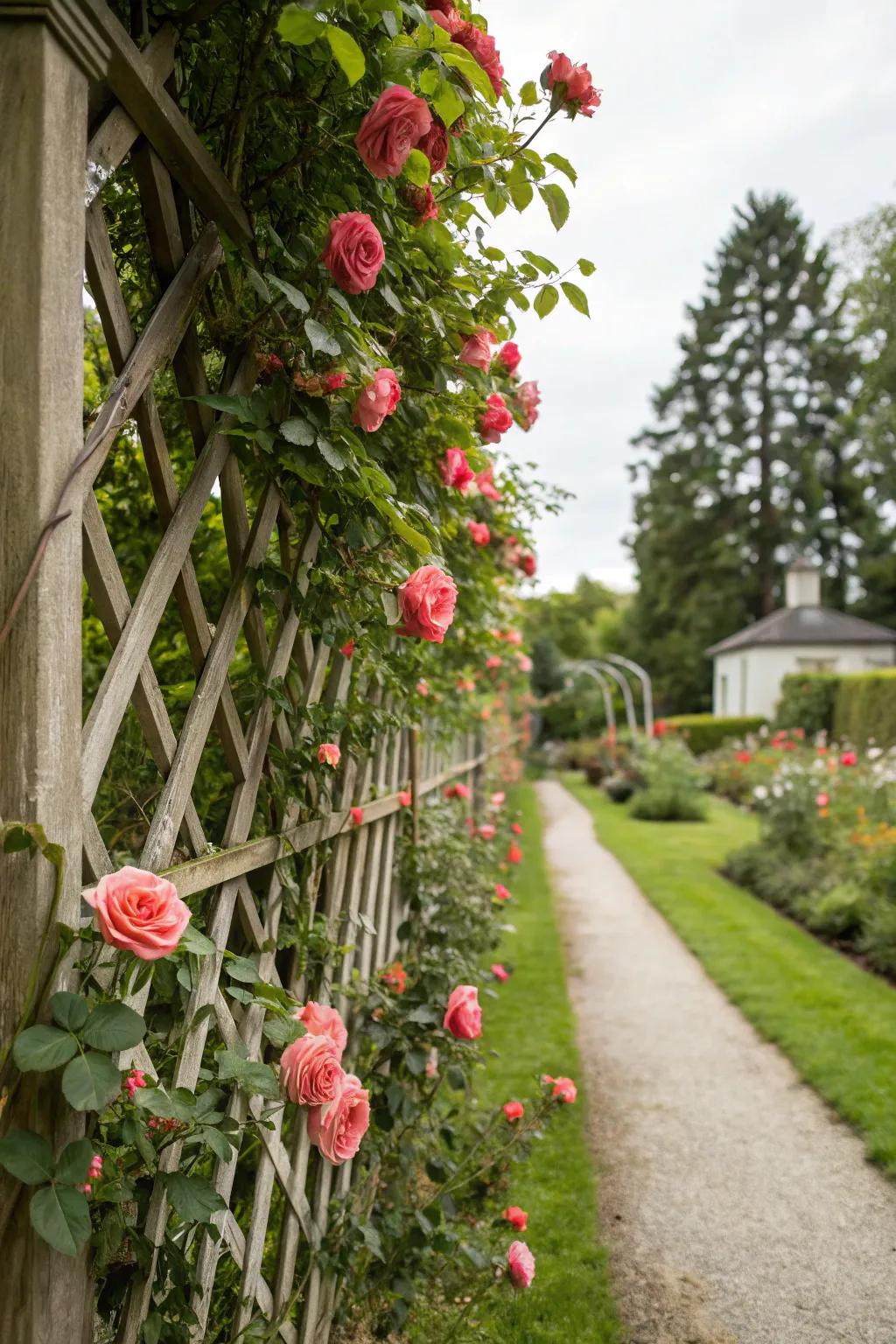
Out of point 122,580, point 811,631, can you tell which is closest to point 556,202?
point 122,580

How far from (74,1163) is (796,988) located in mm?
5404

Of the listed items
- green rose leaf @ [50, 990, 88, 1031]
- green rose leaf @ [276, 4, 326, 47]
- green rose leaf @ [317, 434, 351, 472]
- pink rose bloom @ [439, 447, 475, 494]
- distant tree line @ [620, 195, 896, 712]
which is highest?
distant tree line @ [620, 195, 896, 712]

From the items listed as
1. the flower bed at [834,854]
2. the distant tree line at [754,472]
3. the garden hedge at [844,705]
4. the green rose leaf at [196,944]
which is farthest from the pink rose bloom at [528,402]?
the distant tree line at [754,472]

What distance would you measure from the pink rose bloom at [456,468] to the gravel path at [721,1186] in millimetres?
2425

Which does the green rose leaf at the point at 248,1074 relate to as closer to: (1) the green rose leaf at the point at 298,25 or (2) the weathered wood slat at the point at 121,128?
(2) the weathered wood slat at the point at 121,128

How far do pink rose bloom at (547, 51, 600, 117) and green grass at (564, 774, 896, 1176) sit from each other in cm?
374

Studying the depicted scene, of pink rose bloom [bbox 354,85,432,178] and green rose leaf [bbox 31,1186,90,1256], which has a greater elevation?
pink rose bloom [bbox 354,85,432,178]

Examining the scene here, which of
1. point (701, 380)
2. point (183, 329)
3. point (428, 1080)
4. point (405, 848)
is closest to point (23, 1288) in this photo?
point (183, 329)

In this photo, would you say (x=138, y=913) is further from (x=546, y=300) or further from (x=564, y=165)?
(x=564, y=165)

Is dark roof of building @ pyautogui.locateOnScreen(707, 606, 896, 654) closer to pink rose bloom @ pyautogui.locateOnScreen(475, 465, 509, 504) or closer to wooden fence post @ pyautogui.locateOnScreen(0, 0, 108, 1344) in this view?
pink rose bloom @ pyautogui.locateOnScreen(475, 465, 509, 504)

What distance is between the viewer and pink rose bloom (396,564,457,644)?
1.72 m

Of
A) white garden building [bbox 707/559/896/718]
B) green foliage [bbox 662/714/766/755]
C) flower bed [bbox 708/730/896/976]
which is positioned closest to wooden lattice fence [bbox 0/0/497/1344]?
flower bed [bbox 708/730/896/976]

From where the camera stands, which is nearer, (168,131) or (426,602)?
(168,131)

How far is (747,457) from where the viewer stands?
3189cm
